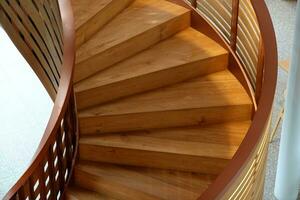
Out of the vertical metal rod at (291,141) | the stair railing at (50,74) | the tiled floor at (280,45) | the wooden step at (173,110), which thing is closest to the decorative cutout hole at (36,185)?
the stair railing at (50,74)

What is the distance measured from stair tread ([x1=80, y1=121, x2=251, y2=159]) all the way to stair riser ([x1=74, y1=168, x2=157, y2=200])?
28 centimetres

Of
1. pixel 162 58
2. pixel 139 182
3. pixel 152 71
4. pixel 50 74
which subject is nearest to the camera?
pixel 139 182

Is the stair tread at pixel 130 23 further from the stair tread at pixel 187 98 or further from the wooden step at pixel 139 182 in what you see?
the wooden step at pixel 139 182

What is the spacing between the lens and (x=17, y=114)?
7996mm

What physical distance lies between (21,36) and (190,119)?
173 centimetres

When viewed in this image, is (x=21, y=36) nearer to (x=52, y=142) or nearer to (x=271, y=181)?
(x=52, y=142)

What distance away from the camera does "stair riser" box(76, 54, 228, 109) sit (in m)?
5.53

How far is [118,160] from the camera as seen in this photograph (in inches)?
213

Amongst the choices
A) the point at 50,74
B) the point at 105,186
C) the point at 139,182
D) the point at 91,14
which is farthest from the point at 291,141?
the point at 50,74

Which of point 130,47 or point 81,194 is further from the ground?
point 130,47

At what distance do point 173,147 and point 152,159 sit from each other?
0.20m

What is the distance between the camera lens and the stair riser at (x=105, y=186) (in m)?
5.16

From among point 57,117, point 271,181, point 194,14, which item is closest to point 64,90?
point 57,117

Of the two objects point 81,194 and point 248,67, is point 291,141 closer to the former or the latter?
point 248,67
